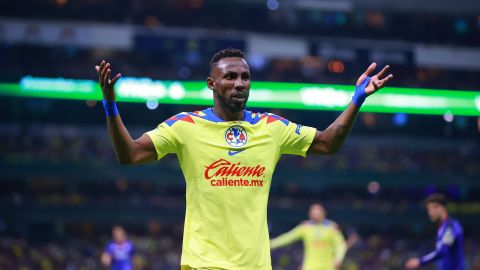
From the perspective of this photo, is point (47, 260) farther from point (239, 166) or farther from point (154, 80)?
point (239, 166)

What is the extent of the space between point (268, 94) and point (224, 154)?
21.9m

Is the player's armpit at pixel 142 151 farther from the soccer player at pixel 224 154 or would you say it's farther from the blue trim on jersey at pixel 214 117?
the blue trim on jersey at pixel 214 117

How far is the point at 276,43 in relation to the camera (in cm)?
3073

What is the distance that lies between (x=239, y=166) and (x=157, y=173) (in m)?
25.2

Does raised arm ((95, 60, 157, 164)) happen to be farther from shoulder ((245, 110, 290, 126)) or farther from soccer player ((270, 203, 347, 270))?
soccer player ((270, 203, 347, 270))

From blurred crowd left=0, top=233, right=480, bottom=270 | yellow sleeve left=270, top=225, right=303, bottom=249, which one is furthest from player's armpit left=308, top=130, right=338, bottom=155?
blurred crowd left=0, top=233, right=480, bottom=270

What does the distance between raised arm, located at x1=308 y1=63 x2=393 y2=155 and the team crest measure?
1.54 feet

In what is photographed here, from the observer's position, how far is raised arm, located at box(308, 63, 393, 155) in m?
4.55

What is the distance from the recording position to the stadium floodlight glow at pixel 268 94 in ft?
85.6

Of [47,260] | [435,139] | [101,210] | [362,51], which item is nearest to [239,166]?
[47,260]

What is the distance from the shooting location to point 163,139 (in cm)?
437

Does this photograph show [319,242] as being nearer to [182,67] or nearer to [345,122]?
[345,122]

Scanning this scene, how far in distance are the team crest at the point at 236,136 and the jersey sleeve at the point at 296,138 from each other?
0.89 ft

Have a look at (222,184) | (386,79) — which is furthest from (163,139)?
(386,79)
